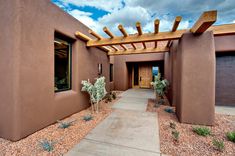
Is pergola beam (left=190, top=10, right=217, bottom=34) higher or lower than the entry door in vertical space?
higher

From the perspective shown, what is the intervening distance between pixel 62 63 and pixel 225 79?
7.38 meters

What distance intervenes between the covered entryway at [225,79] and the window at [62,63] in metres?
6.78

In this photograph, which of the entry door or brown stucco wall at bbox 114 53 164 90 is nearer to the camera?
brown stucco wall at bbox 114 53 164 90

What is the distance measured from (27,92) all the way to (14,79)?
1.28 feet

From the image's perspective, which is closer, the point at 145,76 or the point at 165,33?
the point at 165,33

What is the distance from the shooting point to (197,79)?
3.32 meters

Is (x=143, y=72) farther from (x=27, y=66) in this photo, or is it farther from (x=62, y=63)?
(x=27, y=66)

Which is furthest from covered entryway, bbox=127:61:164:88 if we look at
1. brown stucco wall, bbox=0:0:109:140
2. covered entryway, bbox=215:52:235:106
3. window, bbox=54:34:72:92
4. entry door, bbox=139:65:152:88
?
brown stucco wall, bbox=0:0:109:140

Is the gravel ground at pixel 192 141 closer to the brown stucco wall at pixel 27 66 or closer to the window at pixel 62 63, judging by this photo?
the brown stucco wall at pixel 27 66

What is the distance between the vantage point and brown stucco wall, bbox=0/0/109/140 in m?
2.45

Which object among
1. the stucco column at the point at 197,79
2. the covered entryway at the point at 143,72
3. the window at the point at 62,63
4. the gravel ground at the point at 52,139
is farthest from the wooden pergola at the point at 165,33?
the covered entryway at the point at 143,72

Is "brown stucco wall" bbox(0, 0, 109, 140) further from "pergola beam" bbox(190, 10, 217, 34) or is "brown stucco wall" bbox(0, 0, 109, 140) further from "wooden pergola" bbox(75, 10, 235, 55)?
"pergola beam" bbox(190, 10, 217, 34)

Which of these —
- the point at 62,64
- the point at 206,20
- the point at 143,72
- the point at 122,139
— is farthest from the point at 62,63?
the point at 143,72

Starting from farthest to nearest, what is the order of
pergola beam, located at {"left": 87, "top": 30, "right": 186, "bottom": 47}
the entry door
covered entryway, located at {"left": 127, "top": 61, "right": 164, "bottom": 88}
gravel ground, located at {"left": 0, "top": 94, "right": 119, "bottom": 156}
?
the entry door → covered entryway, located at {"left": 127, "top": 61, "right": 164, "bottom": 88} → pergola beam, located at {"left": 87, "top": 30, "right": 186, "bottom": 47} → gravel ground, located at {"left": 0, "top": 94, "right": 119, "bottom": 156}
